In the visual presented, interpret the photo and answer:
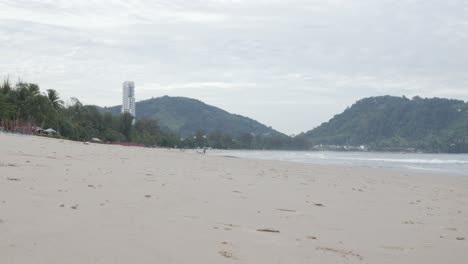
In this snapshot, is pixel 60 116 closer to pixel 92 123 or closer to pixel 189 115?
pixel 92 123

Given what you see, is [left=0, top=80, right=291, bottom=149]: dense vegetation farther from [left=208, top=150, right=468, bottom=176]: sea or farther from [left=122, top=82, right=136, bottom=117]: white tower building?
[left=208, top=150, right=468, bottom=176]: sea

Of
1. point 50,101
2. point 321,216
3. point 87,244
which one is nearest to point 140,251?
point 87,244

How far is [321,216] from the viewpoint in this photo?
4.93 m

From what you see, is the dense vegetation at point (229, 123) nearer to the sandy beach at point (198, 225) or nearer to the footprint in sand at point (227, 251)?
the sandy beach at point (198, 225)

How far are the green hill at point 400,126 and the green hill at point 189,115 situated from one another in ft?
103

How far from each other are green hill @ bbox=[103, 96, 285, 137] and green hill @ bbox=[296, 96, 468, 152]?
3136 cm

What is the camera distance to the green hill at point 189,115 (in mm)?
175250

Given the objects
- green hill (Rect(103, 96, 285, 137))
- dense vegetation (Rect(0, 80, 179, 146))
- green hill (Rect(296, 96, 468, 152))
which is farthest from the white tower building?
dense vegetation (Rect(0, 80, 179, 146))

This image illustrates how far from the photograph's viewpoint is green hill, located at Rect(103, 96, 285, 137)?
17525 cm

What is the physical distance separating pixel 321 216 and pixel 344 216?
0.32m

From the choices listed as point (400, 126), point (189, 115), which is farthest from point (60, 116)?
point (189, 115)

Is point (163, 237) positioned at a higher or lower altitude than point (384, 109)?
lower

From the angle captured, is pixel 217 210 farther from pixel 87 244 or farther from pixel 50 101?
pixel 50 101

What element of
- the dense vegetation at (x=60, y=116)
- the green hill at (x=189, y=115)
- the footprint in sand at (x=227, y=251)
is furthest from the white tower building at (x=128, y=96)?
the footprint in sand at (x=227, y=251)
